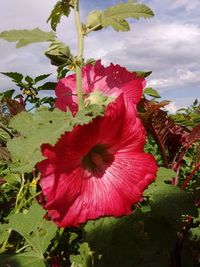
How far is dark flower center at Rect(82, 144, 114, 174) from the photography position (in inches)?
36.2

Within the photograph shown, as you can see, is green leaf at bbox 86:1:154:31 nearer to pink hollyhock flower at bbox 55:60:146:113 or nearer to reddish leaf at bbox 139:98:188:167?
pink hollyhock flower at bbox 55:60:146:113

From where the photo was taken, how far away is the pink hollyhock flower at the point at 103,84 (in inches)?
38.7

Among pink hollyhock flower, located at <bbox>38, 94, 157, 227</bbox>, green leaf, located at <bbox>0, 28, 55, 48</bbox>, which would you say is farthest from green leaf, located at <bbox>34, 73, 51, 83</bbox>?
pink hollyhock flower, located at <bbox>38, 94, 157, 227</bbox>

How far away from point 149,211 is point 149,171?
338mm

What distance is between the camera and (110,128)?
838 mm

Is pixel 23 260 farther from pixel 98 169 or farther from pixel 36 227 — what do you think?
pixel 98 169

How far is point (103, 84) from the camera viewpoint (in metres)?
1.04

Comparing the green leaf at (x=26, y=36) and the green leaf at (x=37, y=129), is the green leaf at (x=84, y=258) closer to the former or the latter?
the green leaf at (x=37, y=129)

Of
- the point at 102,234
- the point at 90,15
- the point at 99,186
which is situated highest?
the point at 90,15

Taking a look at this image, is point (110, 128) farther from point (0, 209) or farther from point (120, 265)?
point (0, 209)

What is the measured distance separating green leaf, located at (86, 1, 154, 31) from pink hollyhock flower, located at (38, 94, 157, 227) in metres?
0.21

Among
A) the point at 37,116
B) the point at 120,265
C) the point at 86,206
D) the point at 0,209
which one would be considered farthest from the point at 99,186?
the point at 0,209

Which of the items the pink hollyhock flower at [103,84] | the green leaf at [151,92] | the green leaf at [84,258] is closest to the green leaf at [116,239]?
the green leaf at [84,258]

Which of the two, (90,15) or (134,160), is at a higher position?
(90,15)
